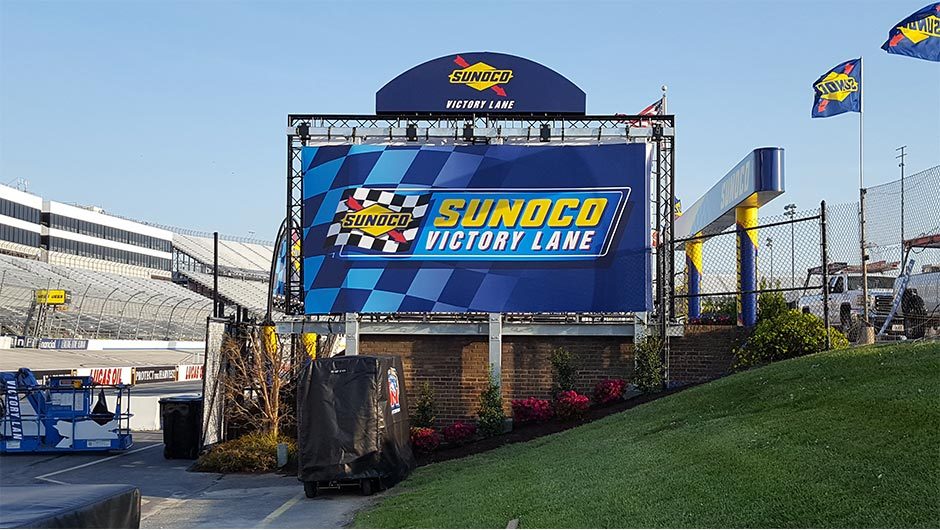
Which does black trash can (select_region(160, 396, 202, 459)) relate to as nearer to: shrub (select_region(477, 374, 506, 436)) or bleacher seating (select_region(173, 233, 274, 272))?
shrub (select_region(477, 374, 506, 436))

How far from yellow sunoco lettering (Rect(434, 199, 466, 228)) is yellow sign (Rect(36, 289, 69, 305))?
39716 millimetres

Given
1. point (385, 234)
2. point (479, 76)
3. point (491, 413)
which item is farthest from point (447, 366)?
point (479, 76)

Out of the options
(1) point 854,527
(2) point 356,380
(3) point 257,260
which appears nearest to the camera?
(1) point 854,527

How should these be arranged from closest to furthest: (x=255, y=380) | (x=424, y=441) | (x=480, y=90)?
(x=424, y=441) → (x=255, y=380) → (x=480, y=90)

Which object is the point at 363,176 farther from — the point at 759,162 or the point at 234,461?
the point at 759,162

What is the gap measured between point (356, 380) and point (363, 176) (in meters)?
6.80

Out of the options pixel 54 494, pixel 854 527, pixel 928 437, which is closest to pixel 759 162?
pixel 928 437

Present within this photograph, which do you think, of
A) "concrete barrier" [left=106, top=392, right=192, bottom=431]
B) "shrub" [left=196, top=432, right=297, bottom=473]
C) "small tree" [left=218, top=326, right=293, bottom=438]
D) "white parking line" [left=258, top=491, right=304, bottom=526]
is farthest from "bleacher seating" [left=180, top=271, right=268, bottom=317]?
"white parking line" [left=258, top=491, right=304, bottom=526]

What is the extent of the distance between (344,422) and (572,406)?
5.55 meters

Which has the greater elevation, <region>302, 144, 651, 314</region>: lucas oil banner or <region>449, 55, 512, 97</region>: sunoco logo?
<region>449, 55, 512, 97</region>: sunoco logo

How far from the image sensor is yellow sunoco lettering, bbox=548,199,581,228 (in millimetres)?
21188

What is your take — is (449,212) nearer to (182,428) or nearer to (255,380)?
(255,380)

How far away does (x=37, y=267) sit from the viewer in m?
66.8

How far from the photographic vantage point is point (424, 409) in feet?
66.7
